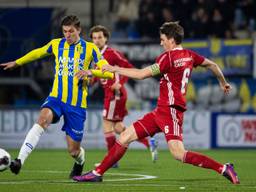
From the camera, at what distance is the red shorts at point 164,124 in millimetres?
9945

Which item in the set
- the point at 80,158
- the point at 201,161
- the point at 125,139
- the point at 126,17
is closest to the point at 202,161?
the point at 201,161

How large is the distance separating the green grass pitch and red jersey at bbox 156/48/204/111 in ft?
3.43

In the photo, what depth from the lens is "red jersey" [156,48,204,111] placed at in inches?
388

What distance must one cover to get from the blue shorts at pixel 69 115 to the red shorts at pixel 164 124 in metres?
0.99

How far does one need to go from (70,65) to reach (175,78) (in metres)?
1.52

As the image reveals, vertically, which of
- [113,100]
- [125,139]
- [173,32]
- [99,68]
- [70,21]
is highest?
[70,21]

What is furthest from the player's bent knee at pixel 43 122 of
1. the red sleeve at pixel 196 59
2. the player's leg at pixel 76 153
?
the red sleeve at pixel 196 59

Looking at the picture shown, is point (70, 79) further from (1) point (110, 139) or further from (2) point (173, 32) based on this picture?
(1) point (110, 139)

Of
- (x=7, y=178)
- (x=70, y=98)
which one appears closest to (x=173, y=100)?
(x=70, y=98)

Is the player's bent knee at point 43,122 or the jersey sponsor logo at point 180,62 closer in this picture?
the jersey sponsor logo at point 180,62

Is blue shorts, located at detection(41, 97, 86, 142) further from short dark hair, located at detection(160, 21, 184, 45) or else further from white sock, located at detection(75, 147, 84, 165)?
short dark hair, located at detection(160, 21, 184, 45)

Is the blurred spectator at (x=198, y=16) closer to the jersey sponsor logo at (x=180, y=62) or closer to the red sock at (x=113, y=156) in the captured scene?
the jersey sponsor logo at (x=180, y=62)

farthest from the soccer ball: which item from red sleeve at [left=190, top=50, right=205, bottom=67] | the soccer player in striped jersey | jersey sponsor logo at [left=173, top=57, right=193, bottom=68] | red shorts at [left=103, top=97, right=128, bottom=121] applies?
red shorts at [left=103, top=97, right=128, bottom=121]

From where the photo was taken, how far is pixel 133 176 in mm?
11484
